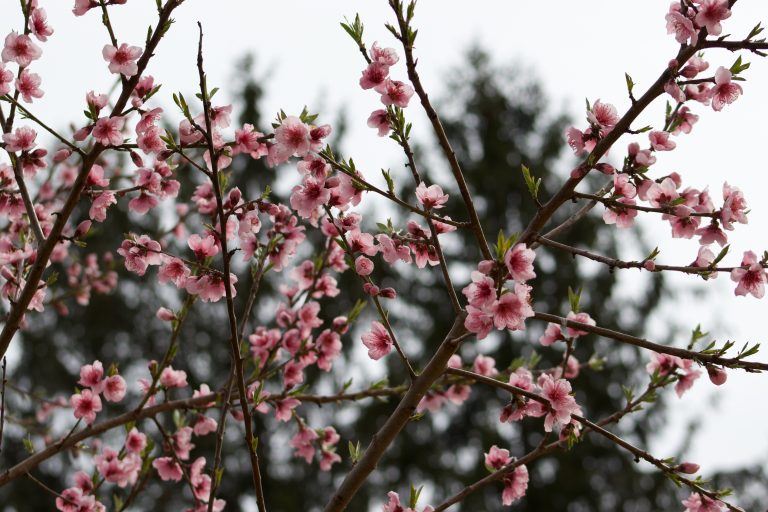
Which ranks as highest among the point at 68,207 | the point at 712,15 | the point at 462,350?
the point at 462,350

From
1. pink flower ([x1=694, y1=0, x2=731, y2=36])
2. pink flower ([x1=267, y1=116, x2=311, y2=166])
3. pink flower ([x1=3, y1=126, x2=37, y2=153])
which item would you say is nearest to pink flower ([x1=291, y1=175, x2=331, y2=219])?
pink flower ([x1=267, y1=116, x2=311, y2=166])

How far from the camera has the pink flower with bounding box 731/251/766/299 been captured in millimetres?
1992

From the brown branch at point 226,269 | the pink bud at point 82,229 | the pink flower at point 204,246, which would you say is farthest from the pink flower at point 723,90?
the pink bud at point 82,229

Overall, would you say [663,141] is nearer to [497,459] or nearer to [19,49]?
[497,459]

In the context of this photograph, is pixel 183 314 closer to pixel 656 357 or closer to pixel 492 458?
pixel 492 458

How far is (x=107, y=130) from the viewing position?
7.02ft

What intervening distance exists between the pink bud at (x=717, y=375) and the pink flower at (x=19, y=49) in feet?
6.87

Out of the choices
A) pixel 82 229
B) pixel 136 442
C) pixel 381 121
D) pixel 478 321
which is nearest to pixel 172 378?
pixel 136 442

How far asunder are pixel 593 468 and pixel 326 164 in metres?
10.0

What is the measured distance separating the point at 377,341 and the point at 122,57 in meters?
1.06

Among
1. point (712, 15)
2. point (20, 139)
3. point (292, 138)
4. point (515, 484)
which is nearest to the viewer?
point (712, 15)

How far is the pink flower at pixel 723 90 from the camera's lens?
205cm

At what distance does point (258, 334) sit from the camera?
3.28 m

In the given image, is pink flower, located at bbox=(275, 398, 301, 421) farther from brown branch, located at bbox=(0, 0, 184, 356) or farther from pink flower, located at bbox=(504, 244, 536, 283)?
pink flower, located at bbox=(504, 244, 536, 283)
